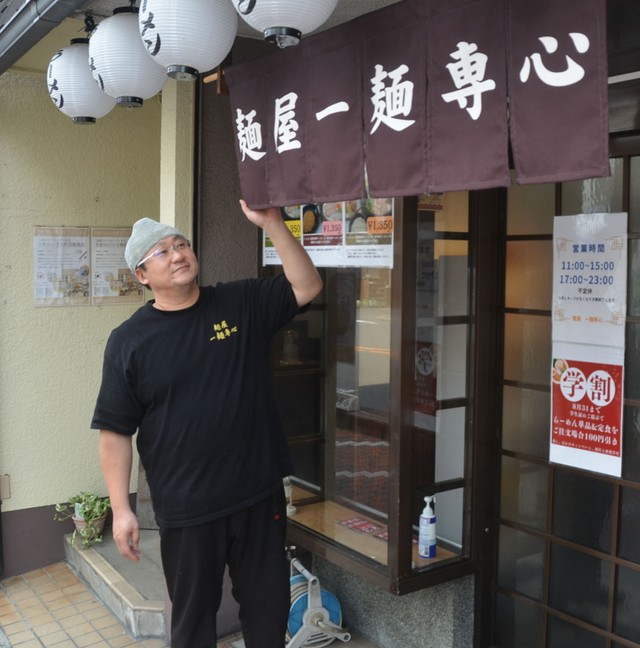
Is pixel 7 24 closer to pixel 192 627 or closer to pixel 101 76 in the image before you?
pixel 101 76

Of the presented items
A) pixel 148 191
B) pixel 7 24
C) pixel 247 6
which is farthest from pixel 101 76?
pixel 148 191

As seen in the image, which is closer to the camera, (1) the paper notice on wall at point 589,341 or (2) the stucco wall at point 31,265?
(1) the paper notice on wall at point 589,341

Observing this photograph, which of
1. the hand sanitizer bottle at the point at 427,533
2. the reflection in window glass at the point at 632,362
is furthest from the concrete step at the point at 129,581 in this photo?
the reflection in window glass at the point at 632,362

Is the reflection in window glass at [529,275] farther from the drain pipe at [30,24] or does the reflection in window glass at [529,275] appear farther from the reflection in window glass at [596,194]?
the drain pipe at [30,24]

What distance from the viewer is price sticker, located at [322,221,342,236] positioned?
16.4 feet

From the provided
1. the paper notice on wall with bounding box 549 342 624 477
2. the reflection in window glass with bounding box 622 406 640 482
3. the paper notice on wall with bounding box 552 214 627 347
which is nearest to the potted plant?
the paper notice on wall with bounding box 549 342 624 477

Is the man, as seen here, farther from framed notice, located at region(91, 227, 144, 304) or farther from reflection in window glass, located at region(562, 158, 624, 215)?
framed notice, located at region(91, 227, 144, 304)

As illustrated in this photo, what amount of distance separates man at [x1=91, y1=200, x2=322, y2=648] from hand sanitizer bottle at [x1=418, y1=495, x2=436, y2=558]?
1033 millimetres

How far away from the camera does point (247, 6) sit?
310 centimetres

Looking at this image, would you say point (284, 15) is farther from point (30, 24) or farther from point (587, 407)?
point (587, 407)

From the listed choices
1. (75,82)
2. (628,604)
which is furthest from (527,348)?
(75,82)

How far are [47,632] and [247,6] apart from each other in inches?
192

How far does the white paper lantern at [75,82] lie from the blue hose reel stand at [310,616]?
342 centimetres

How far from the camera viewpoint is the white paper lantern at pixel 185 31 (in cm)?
360
